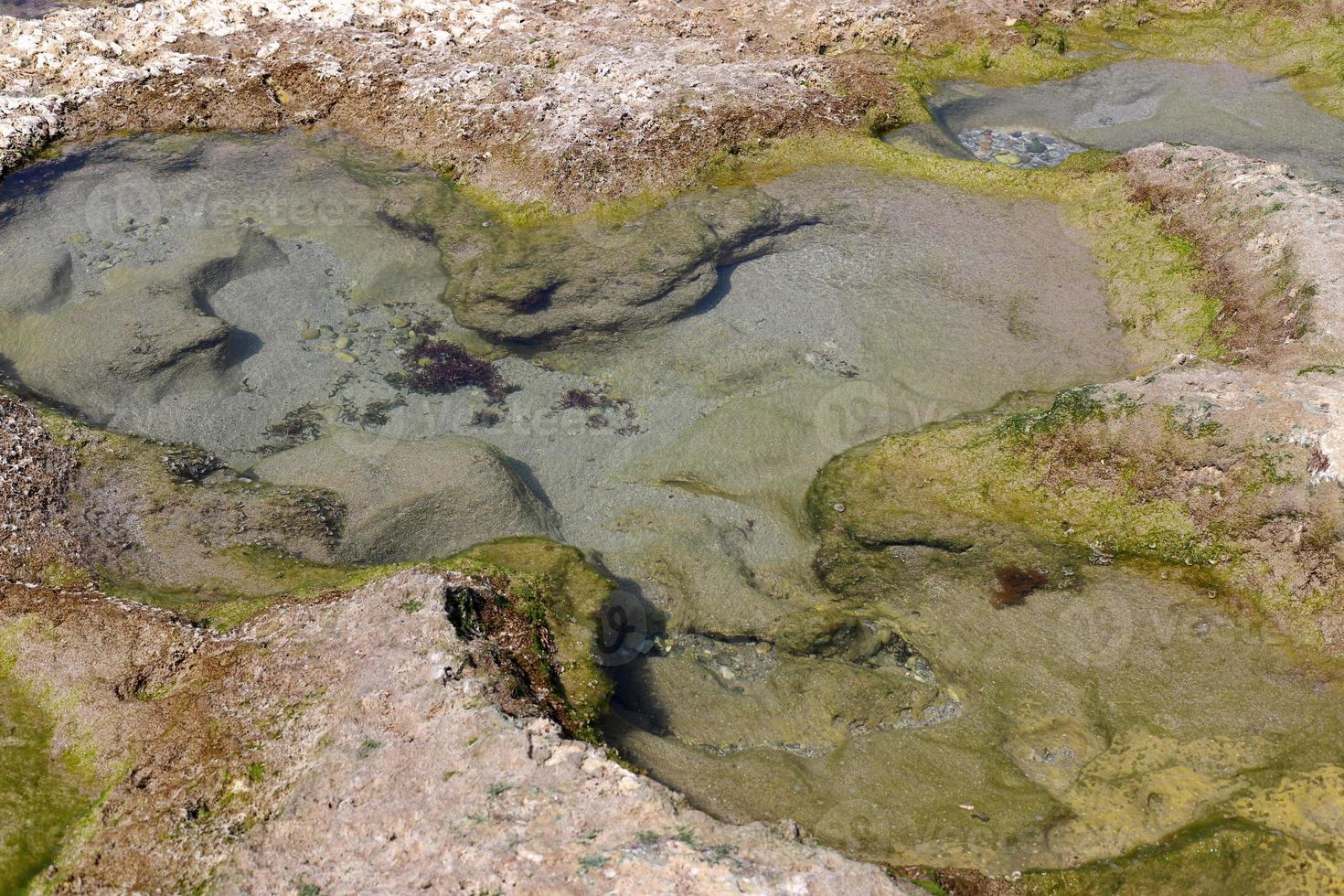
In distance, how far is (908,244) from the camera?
9.27m

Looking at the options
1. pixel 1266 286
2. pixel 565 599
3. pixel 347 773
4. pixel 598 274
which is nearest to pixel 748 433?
pixel 598 274

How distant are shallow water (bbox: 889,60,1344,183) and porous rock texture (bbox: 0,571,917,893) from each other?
9016mm

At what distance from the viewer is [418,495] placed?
666 centimetres

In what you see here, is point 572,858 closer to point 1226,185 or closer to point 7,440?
point 7,440

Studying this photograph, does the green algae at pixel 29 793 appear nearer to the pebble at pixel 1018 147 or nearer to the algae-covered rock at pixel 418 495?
the algae-covered rock at pixel 418 495

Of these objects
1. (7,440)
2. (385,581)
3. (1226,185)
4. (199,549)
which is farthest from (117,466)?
(1226,185)

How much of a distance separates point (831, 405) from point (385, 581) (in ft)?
14.0

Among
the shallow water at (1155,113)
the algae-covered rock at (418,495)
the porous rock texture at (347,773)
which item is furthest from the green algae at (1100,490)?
the shallow water at (1155,113)

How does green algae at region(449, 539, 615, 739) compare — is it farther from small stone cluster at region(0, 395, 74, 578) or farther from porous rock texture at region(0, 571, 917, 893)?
small stone cluster at region(0, 395, 74, 578)

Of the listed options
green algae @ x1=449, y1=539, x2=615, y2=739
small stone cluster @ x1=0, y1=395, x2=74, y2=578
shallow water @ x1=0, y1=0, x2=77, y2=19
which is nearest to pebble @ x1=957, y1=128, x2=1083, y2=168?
green algae @ x1=449, y1=539, x2=615, y2=739

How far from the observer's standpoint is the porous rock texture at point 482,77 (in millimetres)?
9930

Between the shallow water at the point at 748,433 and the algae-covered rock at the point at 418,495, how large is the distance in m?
0.03

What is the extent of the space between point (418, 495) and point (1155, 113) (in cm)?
1124

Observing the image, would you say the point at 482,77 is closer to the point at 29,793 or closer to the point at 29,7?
the point at 29,7
